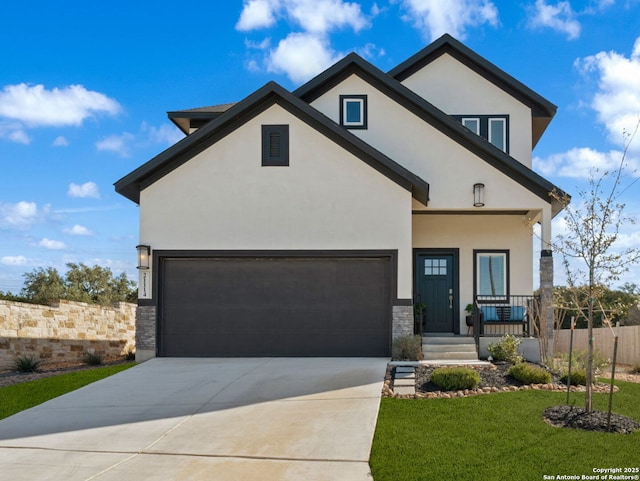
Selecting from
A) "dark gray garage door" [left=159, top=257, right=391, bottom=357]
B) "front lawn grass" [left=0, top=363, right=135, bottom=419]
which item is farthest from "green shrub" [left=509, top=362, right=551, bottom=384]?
"front lawn grass" [left=0, top=363, right=135, bottom=419]

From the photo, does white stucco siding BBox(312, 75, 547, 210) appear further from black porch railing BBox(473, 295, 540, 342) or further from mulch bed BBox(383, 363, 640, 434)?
mulch bed BBox(383, 363, 640, 434)

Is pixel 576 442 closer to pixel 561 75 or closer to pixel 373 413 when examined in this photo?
pixel 373 413

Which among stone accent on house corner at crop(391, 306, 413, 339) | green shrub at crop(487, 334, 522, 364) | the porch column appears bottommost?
green shrub at crop(487, 334, 522, 364)

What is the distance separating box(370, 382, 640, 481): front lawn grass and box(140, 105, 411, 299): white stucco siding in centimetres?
578

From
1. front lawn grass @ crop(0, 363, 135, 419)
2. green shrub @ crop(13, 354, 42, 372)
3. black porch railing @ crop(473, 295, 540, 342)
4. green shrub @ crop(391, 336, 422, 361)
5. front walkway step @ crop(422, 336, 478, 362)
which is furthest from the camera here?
black porch railing @ crop(473, 295, 540, 342)

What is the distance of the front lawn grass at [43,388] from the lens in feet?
35.7

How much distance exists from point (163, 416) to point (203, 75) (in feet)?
34.4

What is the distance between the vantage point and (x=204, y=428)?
899cm

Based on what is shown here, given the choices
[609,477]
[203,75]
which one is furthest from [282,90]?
[609,477]

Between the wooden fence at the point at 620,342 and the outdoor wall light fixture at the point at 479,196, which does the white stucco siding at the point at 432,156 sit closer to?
the outdoor wall light fixture at the point at 479,196

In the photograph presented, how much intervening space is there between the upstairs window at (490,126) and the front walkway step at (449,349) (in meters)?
5.96

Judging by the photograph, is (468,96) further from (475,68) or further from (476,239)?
(476,239)

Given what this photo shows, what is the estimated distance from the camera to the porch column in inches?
598

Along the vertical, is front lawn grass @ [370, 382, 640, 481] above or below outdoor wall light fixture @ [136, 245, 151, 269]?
below
